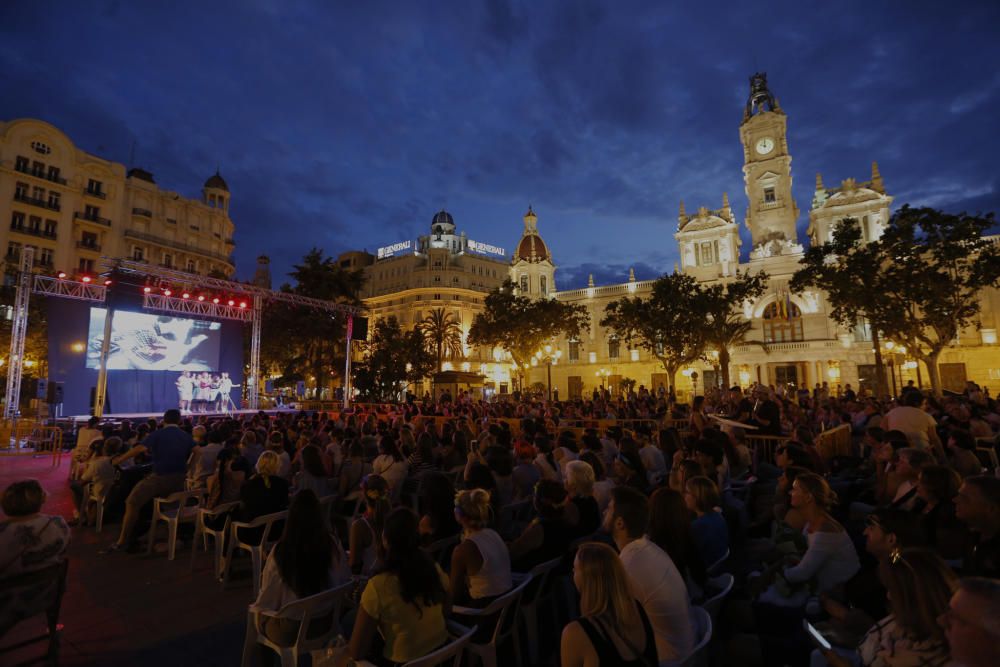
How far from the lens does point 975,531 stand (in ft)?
10.4

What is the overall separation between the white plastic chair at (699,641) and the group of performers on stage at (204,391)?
2584 centimetres

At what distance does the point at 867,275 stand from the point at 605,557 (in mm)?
23873

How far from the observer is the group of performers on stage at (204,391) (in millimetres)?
23297

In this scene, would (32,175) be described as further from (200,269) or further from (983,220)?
(983,220)

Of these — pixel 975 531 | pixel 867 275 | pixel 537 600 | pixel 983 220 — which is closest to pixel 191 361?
pixel 537 600

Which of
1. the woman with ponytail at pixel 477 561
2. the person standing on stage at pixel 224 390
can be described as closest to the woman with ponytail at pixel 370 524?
the woman with ponytail at pixel 477 561

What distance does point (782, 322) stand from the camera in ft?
125

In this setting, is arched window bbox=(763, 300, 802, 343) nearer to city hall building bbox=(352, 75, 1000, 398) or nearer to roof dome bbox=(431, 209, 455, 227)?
city hall building bbox=(352, 75, 1000, 398)

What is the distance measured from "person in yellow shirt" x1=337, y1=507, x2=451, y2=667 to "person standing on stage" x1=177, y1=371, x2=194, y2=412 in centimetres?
2471

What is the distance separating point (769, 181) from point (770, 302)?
11.3 m

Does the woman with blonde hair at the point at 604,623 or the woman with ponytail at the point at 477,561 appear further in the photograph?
the woman with ponytail at the point at 477,561

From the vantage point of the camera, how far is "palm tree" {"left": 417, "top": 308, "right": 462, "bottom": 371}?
55750 millimetres

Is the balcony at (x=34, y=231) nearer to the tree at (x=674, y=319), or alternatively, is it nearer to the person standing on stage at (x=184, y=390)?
the person standing on stage at (x=184, y=390)

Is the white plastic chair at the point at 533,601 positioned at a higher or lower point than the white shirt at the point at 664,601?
lower
